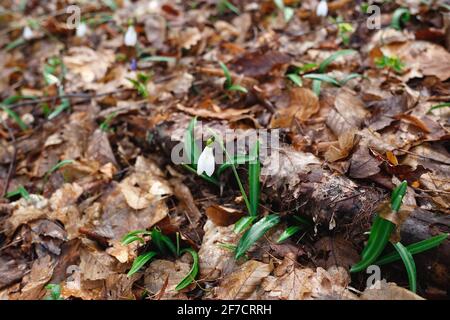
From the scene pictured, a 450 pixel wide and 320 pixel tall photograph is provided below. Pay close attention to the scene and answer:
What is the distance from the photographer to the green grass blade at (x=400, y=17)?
2988 mm

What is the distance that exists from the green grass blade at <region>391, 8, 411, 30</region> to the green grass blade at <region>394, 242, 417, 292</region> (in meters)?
2.19

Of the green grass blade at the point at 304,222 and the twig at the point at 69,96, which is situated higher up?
the green grass blade at the point at 304,222

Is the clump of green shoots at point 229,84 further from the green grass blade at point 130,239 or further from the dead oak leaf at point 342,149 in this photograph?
the green grass blade at point 130,239

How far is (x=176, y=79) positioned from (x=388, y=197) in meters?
2.00

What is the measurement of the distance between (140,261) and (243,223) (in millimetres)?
581

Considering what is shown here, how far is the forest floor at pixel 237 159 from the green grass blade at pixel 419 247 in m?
0.03

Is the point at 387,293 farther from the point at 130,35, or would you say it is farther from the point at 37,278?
the point at 130,35

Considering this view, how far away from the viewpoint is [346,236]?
171 centimetres

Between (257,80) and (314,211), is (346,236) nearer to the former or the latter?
(314,211)

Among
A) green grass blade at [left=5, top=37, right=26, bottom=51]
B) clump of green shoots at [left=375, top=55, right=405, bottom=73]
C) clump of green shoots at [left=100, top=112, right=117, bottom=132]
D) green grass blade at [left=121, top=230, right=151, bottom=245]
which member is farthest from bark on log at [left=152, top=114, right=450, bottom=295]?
green grass blade at [left=5, top=37, right=26, bottom=51]

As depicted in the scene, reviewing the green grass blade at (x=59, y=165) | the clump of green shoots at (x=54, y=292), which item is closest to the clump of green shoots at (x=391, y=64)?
the green grass blade at (x=59, y=165)

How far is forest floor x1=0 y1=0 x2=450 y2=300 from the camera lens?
1684mm
